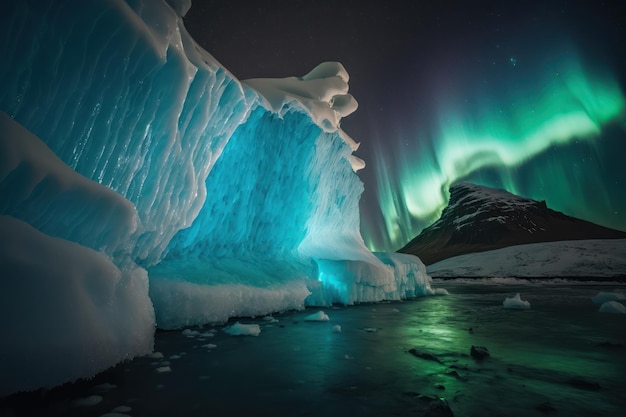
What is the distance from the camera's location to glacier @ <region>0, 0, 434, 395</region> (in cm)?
277

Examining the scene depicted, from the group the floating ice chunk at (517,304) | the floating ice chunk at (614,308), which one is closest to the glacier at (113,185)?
the floating ice chunk at (517,304)

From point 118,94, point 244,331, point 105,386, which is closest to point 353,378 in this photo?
point 105,386

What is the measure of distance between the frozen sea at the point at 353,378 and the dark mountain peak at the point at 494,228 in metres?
78.9

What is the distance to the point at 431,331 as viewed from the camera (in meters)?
6.39

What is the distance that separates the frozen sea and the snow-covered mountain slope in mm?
33698

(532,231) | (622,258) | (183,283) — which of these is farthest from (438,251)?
(183,283)

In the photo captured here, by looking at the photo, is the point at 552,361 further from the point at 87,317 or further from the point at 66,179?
the point at 66,179

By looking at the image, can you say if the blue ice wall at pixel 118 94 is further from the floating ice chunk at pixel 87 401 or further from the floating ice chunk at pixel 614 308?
the floating ice chunk at pixel 614 308

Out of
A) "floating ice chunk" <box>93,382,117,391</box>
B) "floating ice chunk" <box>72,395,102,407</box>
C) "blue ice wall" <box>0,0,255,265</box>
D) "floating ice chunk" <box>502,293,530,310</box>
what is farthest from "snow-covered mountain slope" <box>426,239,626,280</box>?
"floating ice chunk" <box>72,395,102,407</box>

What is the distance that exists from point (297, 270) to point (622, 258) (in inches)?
1481

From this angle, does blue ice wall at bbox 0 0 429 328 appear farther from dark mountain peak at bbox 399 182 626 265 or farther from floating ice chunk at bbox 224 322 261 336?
dark mountain peak at bbox 399 182 626 265

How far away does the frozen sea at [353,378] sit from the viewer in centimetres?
255

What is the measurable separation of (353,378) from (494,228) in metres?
98.4

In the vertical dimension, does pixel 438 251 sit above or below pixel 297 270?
above
